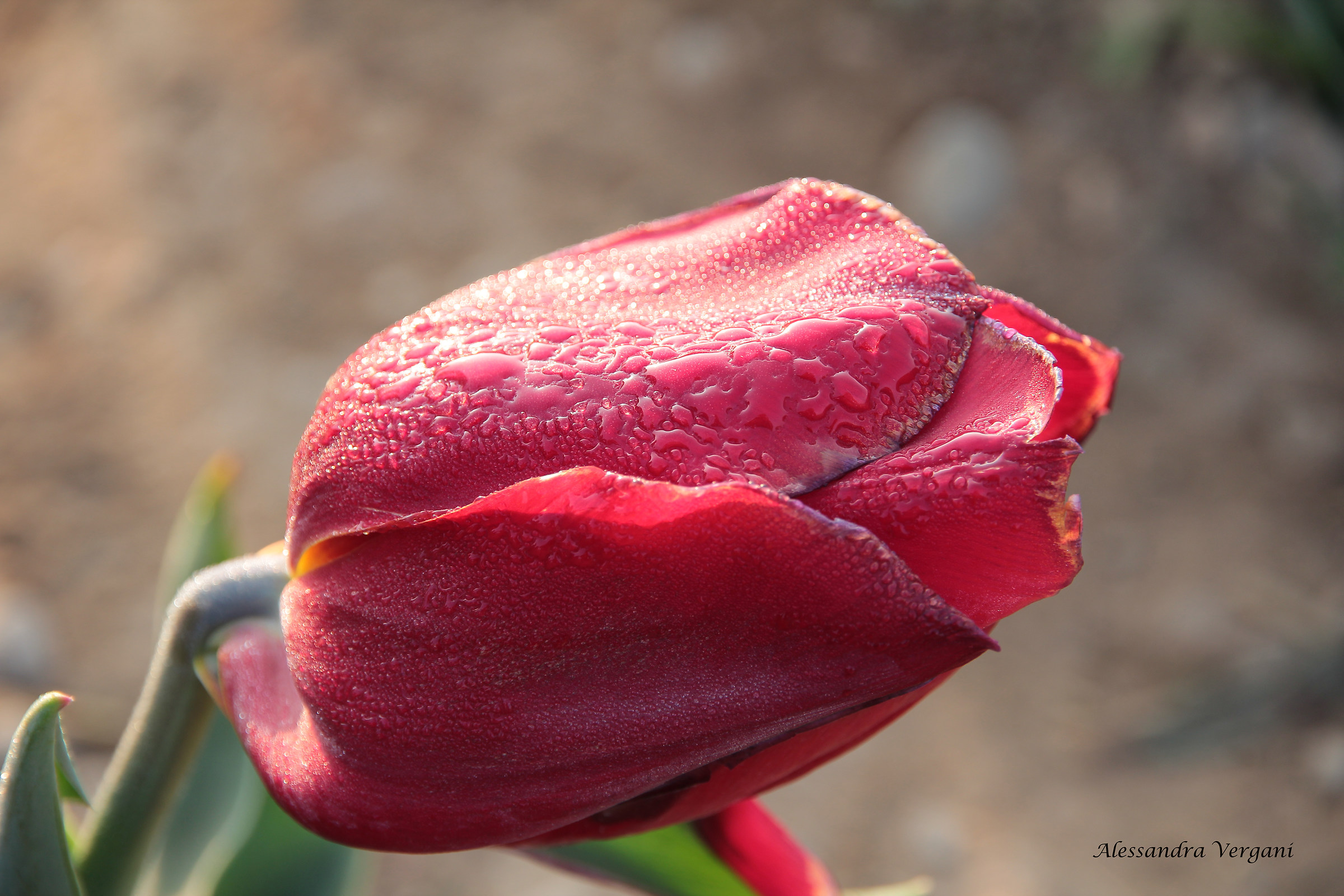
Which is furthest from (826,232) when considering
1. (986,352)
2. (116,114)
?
(116,114)

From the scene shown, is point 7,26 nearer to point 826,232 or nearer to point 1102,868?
point 826,232

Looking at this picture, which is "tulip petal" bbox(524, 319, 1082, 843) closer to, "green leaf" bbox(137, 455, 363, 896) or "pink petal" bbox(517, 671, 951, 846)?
"pink petal" bbox(517, 671, 951, 846)

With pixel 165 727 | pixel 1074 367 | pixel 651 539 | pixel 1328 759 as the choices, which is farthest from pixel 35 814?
pixel 1328 759

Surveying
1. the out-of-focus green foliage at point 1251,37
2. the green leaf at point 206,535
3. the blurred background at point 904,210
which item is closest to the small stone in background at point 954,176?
the blurred background at point 904,210

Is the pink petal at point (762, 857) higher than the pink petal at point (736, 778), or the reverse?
the pink petal at point (736, 778)

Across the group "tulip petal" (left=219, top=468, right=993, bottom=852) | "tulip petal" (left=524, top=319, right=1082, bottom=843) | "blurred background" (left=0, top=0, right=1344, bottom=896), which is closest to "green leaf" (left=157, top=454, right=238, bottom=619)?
"tulip petal" (left=219, top=468, right=993, bottom=852)

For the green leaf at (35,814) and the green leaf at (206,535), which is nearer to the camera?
the green leaf at (35,814)

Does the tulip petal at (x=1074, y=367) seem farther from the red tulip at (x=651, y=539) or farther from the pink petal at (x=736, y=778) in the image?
the pink petal at (x=736, y=778)
